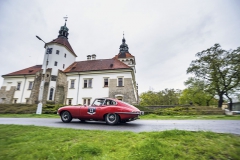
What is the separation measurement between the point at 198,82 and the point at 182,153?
109 feet

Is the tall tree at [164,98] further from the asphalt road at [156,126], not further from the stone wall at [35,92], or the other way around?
the asphalt road at [156,126]

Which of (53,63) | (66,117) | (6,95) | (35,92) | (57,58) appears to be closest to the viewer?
(66,117)

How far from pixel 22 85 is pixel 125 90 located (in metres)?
25.6

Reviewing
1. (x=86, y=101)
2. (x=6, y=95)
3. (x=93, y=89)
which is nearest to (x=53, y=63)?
(x=93, y=89)

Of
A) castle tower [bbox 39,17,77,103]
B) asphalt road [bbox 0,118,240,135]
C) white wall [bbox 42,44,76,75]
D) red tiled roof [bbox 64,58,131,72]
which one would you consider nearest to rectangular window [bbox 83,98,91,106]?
red tiled roof [bbox 64,58,131,72]

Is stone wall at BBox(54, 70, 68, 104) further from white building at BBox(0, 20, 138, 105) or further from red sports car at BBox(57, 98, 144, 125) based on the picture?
red sports car at BBox(57, 98, 144, 125)

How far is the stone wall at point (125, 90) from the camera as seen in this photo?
23656mm

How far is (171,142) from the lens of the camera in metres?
2.81

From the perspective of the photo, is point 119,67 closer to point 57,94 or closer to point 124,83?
point 124,83

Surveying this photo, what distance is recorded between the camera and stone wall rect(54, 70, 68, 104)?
2619 cm

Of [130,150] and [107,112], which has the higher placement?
[107,112]

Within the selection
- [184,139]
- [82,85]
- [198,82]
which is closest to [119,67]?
[82,85]

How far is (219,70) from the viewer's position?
27484 mm

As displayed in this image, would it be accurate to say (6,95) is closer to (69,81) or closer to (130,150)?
(69,81)
